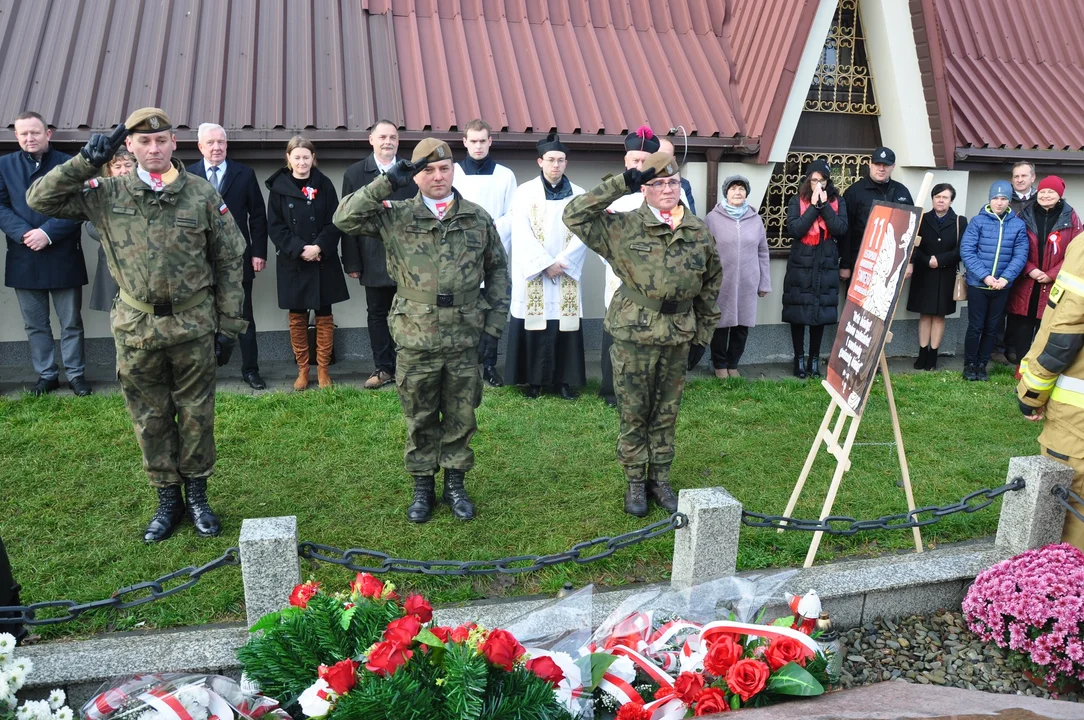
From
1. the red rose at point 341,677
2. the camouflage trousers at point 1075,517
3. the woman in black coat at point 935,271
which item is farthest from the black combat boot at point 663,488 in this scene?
the woman in black coat at point 935,271

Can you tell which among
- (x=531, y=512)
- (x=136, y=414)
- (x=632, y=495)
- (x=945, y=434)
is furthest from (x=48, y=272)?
(x=945, y=434)

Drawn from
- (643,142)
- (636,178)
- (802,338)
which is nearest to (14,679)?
(636,178)

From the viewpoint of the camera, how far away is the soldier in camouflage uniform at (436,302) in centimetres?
498

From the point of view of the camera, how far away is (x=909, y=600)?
4.50 metres

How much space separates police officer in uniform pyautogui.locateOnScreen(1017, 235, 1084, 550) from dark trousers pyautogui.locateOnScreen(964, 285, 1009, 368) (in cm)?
479

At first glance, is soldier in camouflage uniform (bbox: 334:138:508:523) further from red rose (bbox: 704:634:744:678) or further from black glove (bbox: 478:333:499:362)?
red rose (bbox: 704:634:744:678)

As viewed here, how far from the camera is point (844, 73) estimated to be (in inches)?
394

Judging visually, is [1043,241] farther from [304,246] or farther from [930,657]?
[304,246]

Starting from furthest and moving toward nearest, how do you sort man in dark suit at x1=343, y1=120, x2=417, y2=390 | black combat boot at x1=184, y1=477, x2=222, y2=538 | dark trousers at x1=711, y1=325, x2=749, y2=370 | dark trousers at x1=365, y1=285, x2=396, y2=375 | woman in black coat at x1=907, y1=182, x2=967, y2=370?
woman in black coat at x1=907, y1=182, x2=967, y2=370, dark trousers at x1=711, y1=325, x2=749, y2=370, dark trousers at x1=365, y1=285, x2=396, y2=375, man in dark suit at x1=343, y1=120, x2=417, y2=390, black combat boot at x1=184, y1=477, x2=222, y2=538

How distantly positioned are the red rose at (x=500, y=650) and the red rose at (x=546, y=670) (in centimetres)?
7

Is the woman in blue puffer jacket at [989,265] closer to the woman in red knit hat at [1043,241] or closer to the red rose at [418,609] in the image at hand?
the woman in red knit hat at [1043,241]

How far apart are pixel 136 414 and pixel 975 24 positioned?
1113 centimetres

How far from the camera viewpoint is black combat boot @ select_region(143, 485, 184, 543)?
5086mm

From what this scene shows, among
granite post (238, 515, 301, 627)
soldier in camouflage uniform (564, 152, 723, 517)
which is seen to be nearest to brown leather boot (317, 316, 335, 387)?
soldier in camouflage uniform (564, 152, 723, 517)
